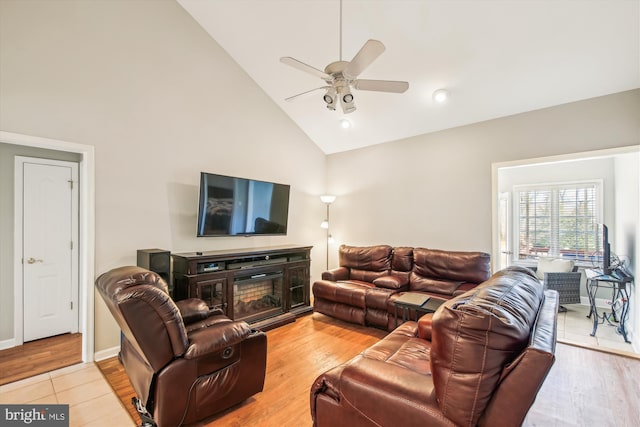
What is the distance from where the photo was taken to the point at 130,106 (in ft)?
10.3

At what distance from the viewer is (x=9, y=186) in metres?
3.08

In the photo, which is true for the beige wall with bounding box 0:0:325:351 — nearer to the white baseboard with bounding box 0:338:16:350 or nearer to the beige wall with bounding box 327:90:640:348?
the white baseboard with bounding box 0:338:16:350

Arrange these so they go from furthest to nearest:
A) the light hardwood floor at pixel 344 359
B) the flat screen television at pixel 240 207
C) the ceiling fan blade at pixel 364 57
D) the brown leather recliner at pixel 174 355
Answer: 1. the flat screen television at pixel 240 207
2. the light hardwood floor at pixel 344 359
3. the ceiling fan blade at pixel 364 57
4. the brown leather recliner at pixel 174 355

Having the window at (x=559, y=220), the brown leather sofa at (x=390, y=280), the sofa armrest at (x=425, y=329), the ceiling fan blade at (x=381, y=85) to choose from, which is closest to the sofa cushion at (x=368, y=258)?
the brown leather sofa at (x=390, y=280)

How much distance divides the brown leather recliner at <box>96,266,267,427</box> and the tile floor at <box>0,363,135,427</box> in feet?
0.91

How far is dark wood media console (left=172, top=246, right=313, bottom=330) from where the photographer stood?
3.22 m

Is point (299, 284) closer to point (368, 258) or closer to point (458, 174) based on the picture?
point (368, 258)

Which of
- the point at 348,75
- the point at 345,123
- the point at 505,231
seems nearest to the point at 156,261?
the point at 348,75

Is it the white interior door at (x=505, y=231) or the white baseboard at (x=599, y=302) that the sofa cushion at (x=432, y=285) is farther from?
the white baseboard at (x=599, y=302)

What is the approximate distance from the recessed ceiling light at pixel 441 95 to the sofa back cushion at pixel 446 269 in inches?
80.3

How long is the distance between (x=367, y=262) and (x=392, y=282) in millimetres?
701

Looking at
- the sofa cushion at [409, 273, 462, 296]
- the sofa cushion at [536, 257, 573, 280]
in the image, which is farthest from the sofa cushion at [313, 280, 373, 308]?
the sofa cushion at [536, 257, 573, 280]

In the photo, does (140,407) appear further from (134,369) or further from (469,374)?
(469,374)

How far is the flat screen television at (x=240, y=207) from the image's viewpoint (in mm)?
3506
